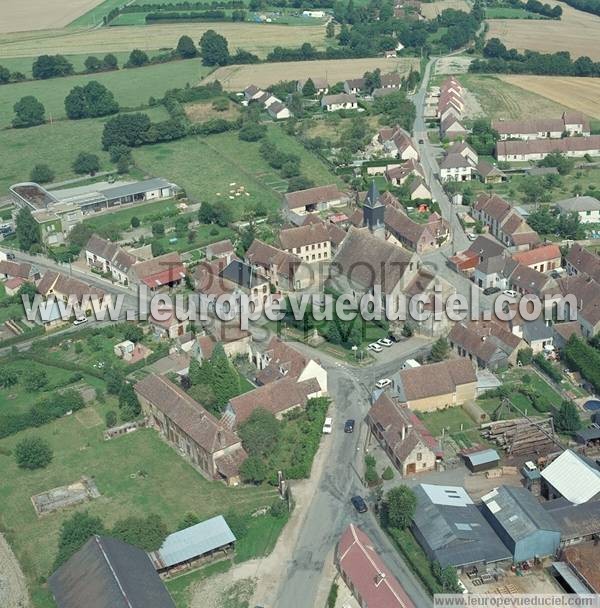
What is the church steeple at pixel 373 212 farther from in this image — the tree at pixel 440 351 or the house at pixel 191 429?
the house at pixel 191 429

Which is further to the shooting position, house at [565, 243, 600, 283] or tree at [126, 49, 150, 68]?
tree at [126, 49, 150, 68]

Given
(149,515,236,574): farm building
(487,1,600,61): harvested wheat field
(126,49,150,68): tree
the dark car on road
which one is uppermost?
(487,1,600,61): harvested wheat field

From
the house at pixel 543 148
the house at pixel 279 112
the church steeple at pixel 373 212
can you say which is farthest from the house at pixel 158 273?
the house at pixel 279 112

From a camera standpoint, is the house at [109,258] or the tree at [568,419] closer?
the tree at [568,419]

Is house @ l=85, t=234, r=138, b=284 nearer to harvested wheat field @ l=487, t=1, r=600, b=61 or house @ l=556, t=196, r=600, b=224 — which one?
house @ l=556, t=196, r=600, b=224

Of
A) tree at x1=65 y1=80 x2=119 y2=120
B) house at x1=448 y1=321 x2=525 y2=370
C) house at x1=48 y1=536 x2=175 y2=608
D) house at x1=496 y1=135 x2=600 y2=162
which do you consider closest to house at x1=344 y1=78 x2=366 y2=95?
tree at x1=65 y1=80 x2=119 y2=120

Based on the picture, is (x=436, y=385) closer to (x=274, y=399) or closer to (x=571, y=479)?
(x=274, y=399)

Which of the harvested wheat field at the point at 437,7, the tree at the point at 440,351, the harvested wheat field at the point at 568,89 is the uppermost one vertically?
the harvested wheat field at the point at 437,7

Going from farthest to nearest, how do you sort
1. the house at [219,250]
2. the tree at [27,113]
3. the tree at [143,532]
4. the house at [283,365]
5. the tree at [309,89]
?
the tree at [309,89], the tree at [27,113], the house at [219,250], the house at [283,365], the tree at [143,532]
